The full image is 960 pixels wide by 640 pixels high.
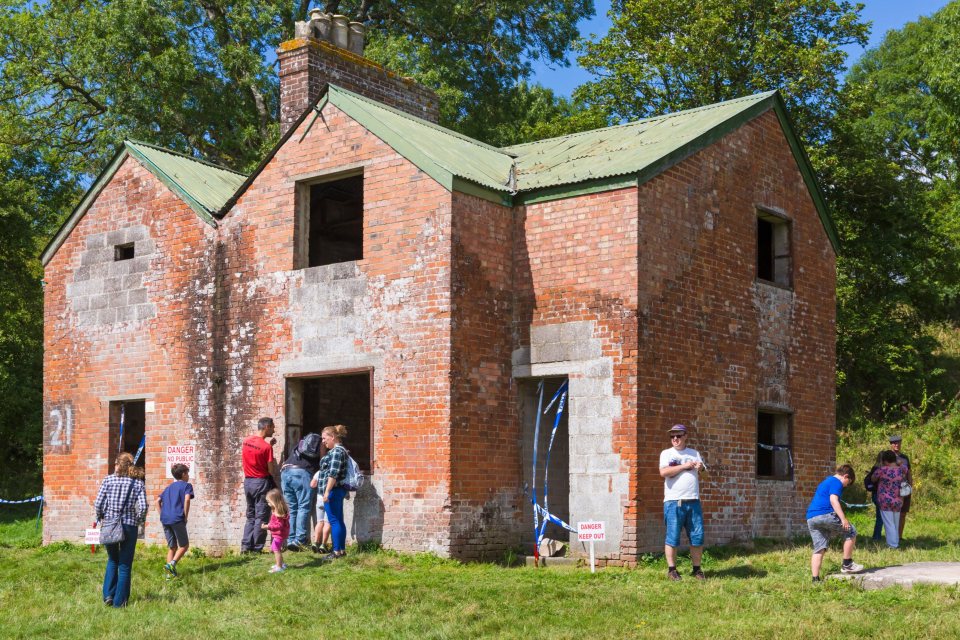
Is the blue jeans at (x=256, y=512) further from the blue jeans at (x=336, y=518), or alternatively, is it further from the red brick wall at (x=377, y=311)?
the blue jeans at (x=336, y=518)

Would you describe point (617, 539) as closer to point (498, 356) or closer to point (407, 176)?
point (498, 356)

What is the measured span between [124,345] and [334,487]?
5464 mm

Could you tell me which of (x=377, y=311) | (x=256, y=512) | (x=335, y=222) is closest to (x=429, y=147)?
(x=377, y=311)

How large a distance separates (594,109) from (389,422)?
1560 centimetres

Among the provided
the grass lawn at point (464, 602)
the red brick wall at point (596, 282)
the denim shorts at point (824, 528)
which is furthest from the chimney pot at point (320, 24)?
the denim shorts at point (824, 528)

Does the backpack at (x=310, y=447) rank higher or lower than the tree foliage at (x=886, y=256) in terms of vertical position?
lower

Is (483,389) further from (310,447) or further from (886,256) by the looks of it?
(886,256)

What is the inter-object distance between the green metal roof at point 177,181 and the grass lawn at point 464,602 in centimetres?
536

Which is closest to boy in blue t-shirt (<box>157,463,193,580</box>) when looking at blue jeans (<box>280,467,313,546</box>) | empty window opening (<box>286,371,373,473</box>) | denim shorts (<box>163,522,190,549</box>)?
denim shorts (<box>163,522,190,549</box>)

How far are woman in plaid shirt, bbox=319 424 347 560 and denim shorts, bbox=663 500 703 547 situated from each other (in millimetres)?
3885

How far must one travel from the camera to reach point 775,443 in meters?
17.5

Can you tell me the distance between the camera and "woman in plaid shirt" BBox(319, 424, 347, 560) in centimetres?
1408

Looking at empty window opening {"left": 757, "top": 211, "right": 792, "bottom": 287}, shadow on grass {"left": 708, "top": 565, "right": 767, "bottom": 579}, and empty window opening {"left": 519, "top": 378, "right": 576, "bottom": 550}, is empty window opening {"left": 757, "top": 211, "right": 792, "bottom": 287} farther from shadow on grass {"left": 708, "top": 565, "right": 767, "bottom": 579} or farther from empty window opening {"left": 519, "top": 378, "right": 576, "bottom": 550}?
shadow on grass {"left": 708, "top": 565, "right": 767, "bottom": 579}

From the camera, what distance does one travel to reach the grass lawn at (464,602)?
1023cm
